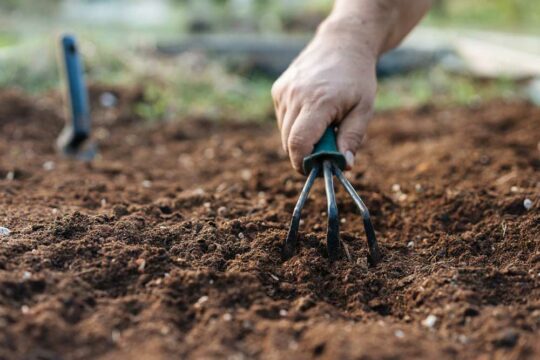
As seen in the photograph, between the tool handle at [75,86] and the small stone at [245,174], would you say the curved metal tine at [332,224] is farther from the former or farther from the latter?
the tool handle at [75,86]

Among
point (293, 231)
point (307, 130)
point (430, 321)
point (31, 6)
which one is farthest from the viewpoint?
point (31, 6)

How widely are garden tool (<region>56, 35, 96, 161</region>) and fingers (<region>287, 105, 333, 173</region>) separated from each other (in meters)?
1.71

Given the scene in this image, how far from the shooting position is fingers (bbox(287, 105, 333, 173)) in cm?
201

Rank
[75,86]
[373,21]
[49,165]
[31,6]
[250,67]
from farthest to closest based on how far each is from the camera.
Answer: [31,6] < [250,67] < [75,86] < [49,165] < [373,21]

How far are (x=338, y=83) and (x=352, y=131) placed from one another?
171mm

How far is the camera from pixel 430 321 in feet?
5.13

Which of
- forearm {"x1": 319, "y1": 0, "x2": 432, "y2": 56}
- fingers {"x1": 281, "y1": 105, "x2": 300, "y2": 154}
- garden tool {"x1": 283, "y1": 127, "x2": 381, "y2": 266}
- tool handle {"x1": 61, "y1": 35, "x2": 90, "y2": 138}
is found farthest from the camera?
tool handle {"x1": 61, "y1": 35, "x2": 90, "y2": 138}

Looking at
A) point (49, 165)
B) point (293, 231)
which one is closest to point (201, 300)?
point (293, 231)

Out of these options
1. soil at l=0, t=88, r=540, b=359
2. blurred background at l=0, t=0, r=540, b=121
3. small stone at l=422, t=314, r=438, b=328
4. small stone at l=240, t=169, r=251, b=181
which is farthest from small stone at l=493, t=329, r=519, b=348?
blurred background at l=0, t=0, r=540, b=121

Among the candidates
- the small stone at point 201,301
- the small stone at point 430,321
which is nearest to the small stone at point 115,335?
the small stone at point 201,301

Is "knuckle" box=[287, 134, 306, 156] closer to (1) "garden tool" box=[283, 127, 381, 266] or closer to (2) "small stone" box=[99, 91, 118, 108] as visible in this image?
(1) "garden tool" box=[283, 127, 381, 266]

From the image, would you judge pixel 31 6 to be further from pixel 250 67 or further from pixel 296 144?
pixel 296 144

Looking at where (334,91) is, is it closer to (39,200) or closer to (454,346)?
(454,346)

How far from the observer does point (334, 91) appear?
2053 mm
